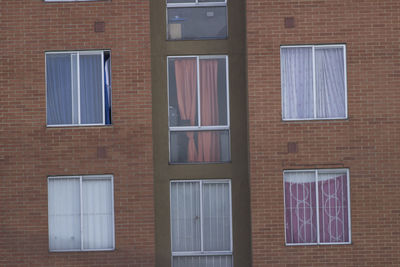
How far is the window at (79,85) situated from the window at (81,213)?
1.39 metres

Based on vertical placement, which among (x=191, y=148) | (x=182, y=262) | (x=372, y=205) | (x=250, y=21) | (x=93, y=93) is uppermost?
(x=250, y=21)

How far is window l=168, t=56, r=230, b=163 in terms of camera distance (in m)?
15.2

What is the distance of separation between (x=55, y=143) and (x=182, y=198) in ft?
10.0

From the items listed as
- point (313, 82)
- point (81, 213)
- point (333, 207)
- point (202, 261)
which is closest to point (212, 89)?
point (313, 82)

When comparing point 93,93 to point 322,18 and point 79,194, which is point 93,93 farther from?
point 322,18

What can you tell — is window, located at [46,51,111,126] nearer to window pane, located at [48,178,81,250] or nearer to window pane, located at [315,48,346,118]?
window pane, located at [48,178,81,250]

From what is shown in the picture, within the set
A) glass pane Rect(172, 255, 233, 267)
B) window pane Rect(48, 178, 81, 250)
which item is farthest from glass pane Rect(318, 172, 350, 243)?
window pane Rect(48, 178, 81, 250)

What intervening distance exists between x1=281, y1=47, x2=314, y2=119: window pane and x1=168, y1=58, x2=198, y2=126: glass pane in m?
2.05

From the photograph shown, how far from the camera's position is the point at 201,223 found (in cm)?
1509

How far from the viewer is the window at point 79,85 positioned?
49.6 ft

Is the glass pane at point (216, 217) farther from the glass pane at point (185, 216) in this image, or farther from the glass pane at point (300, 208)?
the glass pane at point (300, 208)

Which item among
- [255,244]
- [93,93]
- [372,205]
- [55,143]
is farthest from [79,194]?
[372,205]

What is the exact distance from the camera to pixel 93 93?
598 inches

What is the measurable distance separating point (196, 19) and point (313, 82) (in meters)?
3.03
